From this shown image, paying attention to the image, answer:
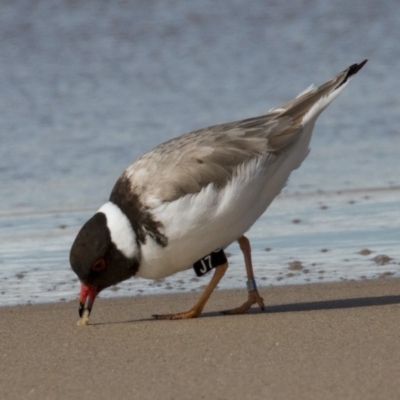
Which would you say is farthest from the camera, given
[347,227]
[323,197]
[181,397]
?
[323,197]

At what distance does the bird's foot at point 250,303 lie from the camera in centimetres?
577

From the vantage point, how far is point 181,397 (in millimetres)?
4191

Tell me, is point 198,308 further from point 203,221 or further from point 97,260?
point 97,260

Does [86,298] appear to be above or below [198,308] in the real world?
above

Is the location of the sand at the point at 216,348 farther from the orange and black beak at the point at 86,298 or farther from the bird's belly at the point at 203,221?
the bird's belly at the point at 203,221

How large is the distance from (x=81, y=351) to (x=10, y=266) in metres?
1.91

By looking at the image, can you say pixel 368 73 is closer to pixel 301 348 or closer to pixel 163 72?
pixel 163 72

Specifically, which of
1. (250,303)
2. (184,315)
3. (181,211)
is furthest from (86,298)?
(250,303)

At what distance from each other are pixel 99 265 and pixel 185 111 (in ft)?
17.9

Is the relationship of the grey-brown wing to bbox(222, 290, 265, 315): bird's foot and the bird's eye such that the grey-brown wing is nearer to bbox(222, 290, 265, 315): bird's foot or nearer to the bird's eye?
the bird's eye

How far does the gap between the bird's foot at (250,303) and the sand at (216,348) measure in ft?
0.22

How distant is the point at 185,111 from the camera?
10922 millimetres

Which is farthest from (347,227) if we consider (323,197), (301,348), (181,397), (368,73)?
(368,73)

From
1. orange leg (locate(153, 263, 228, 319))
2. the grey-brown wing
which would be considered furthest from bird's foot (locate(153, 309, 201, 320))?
the grey-brown wing
